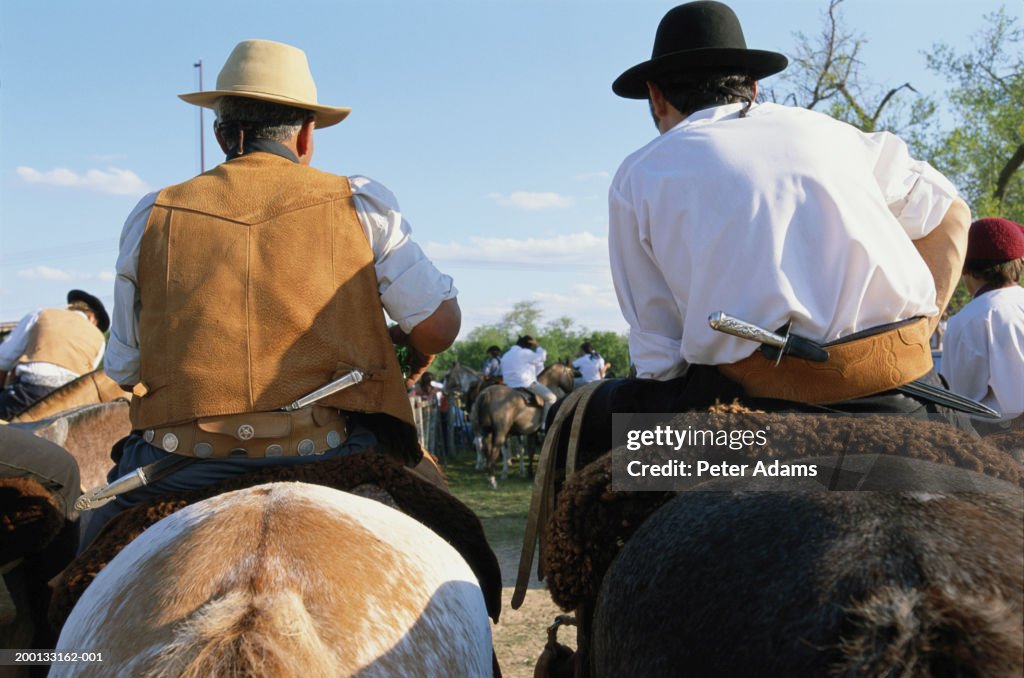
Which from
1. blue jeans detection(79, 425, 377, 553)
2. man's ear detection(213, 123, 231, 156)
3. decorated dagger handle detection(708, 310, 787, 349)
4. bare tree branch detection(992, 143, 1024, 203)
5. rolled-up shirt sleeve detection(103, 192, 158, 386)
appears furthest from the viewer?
bare tree branch detection(992, 143, 1024, 203)

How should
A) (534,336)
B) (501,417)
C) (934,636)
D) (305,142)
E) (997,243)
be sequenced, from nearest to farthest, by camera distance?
(934,636) < (305,142) < (997,243) < (501,417) < (534,336)

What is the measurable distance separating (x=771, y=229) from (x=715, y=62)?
2.36ft

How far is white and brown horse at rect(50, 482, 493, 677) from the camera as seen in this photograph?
1.45 meters

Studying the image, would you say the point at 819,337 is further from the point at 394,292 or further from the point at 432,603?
the point at 394,292

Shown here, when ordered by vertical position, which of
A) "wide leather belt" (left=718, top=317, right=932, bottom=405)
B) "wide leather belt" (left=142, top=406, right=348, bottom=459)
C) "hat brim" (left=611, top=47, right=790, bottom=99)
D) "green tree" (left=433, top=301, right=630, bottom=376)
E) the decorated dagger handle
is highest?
"hat brim" (left=611, top=47, right=790, bottom=99)

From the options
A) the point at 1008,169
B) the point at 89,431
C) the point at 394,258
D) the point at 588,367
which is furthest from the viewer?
the point at 588,367

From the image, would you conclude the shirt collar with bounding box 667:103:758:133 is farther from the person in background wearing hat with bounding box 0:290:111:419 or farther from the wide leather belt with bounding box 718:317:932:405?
the person in background wearing hat with bounding box 0:290:111:419

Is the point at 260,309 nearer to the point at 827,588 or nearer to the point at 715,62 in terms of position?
the point at 715,62

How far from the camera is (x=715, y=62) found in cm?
255

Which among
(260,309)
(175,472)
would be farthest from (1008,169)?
(175,472)

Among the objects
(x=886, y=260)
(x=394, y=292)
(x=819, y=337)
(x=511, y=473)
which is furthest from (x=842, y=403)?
(x=511, y=473)

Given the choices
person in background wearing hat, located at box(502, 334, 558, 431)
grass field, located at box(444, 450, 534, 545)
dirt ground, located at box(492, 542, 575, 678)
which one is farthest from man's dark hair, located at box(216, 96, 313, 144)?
person in background wearing hat, located at box(502, 334, 558, 431)

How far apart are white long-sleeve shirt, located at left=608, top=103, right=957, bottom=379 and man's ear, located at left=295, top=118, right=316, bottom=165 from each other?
4.43ft

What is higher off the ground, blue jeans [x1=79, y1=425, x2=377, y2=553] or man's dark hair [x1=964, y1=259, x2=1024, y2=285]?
man's dark hair [x1=964, y1=259, x2=1024, y2=285]
